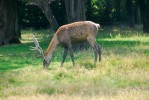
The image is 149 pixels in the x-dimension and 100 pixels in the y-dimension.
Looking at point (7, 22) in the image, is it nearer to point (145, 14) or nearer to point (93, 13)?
point (145, 14)

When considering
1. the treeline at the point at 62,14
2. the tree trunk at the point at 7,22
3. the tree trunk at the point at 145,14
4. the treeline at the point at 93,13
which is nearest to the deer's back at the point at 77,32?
the treeline at the point at 62,14

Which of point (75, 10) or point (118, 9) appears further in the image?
point (118, 9)

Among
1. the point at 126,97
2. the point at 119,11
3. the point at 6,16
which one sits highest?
the point at 126,97

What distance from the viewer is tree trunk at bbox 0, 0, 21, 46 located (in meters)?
28.5

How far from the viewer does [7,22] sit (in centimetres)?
2869

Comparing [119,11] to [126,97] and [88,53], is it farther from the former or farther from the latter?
[126,97]

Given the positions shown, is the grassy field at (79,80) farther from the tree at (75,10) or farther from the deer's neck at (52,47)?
the tree at (75,10)

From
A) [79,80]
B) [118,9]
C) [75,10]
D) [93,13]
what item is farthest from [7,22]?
[118,9]

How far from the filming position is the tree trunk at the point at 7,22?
28.5 m

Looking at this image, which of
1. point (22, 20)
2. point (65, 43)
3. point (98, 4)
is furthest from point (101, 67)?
point (98, 4)

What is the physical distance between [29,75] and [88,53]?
611 cm

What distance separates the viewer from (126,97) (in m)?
9.85

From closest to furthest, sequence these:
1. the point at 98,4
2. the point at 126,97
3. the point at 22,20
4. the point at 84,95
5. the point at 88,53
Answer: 1. the point at 126,97
2. the point at 84,95
3. the point at 88,53
4. the point at 22,20
5. the point at 98,4

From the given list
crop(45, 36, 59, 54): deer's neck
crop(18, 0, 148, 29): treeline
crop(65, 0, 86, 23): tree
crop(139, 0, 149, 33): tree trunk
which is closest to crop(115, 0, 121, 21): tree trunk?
crop(18, 0, 148, 29): treeline
